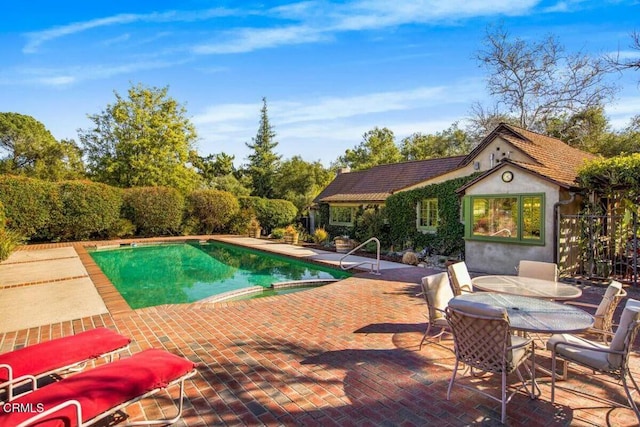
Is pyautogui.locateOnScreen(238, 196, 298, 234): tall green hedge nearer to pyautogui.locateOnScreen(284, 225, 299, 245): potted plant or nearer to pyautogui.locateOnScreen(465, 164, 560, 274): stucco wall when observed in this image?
pyautogui.locateOnScreen(284, 225, 299, 245): potted plant

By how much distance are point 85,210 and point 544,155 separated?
22.3 m

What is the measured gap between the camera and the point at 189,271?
1324cm

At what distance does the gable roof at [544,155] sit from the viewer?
1029cm

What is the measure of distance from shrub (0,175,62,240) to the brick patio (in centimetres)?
1471

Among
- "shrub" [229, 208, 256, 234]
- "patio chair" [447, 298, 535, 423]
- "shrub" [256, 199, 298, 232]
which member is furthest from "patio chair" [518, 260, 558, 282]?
"shrub" [256, 199, 298, 232]

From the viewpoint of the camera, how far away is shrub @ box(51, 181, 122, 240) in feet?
60.6

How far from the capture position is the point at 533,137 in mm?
13844

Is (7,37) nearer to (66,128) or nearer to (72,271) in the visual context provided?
(72,271)

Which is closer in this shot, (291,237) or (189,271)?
(189,271)

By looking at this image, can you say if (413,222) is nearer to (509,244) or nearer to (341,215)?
(509,244)

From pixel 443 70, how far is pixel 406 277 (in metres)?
11.9

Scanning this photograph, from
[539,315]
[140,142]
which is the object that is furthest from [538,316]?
[140,142]

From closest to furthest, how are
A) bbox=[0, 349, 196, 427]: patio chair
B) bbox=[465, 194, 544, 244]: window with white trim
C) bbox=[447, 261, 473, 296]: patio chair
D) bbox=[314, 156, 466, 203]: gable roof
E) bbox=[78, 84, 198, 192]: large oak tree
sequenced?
bbox=[0, 349, 196, 427]: patio chair < bbox=[447, 261, 473, 296]: patio chair < bbox=[465, 194, 544, 244]: window with white trim < bbox=[314, 156, 466, 203]: gable roof < bbox=[78, 84, 198, 192]: large oak tree

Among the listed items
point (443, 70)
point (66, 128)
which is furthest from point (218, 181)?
point (443, 70)
